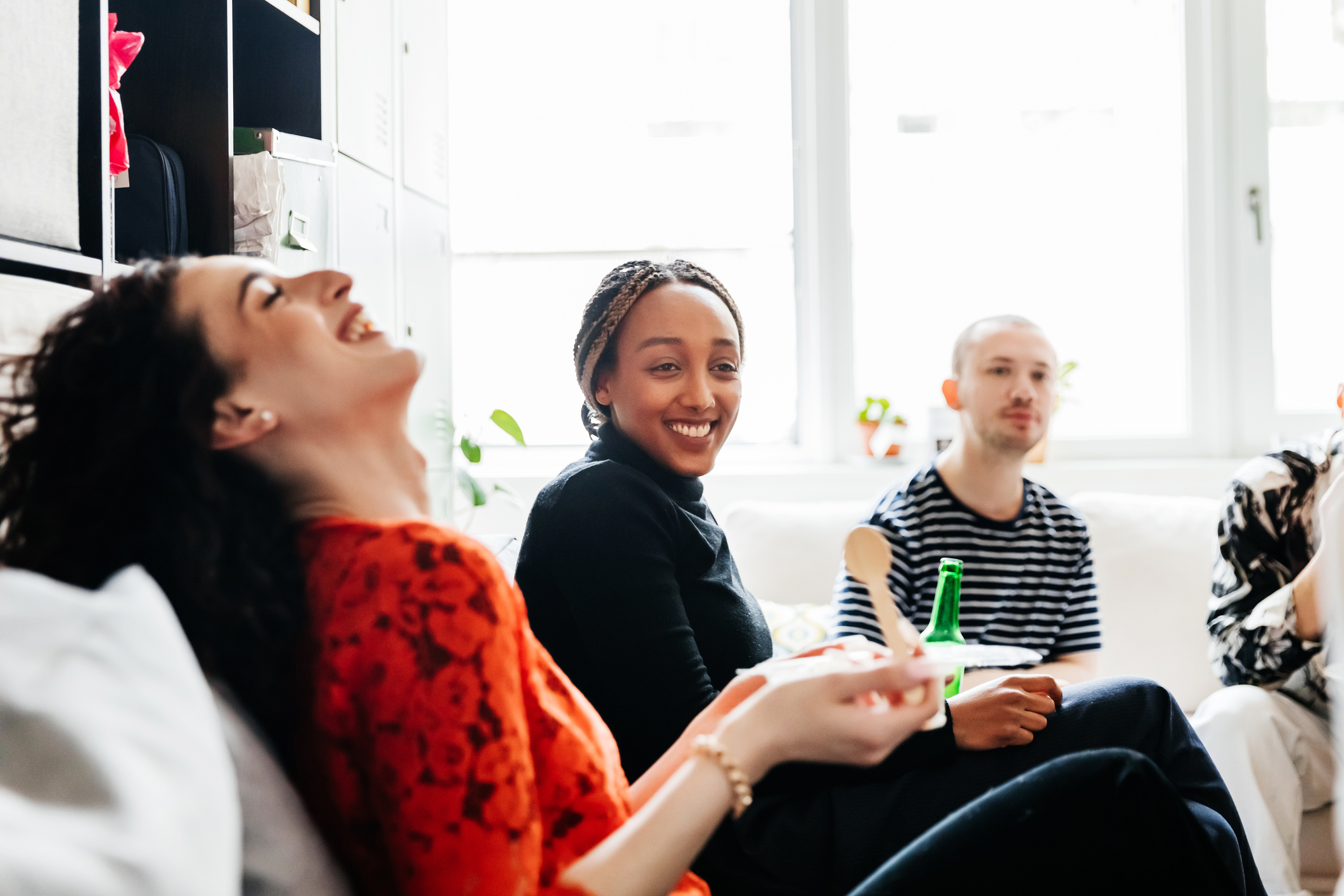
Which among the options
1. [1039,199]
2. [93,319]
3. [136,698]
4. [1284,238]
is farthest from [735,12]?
[136,698]

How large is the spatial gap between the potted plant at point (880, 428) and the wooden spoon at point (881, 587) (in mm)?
2063

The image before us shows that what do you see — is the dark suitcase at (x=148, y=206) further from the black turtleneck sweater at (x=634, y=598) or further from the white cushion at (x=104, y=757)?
the white cushion at (x=104, y=757)

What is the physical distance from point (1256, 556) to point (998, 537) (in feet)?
1.57

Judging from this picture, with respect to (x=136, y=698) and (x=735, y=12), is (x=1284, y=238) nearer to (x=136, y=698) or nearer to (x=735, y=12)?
(x=735, y=12)

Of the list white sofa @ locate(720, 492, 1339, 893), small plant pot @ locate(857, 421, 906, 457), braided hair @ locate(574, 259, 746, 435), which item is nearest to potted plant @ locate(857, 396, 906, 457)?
small plant pot @ locate(857, 421, 906, 457)

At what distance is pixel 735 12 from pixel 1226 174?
163cm

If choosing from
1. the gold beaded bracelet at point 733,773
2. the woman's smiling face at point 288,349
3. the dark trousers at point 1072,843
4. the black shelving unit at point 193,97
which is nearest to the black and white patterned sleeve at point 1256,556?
the dark trousers at point 1072,843

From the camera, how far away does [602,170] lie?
10.8 feet

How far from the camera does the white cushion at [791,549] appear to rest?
7.60ft

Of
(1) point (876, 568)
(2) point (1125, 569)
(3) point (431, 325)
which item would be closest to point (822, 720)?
(1) point (876, 568)

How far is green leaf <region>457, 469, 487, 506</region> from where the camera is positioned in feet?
9.07

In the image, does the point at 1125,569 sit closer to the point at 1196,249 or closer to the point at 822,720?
the point at 1196,249

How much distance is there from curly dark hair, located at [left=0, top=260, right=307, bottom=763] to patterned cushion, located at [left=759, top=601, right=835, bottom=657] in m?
1.40

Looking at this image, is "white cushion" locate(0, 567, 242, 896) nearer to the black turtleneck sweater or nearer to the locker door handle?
the black turtleneck sweater
